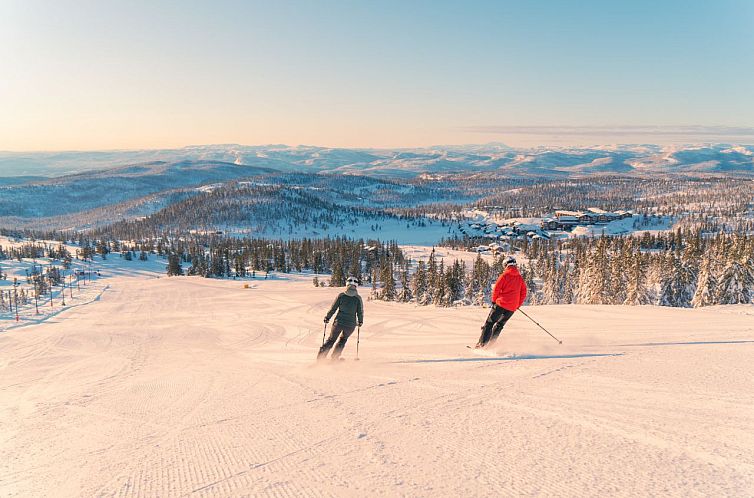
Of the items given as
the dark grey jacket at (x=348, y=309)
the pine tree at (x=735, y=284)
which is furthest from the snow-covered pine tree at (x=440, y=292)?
the dark grey jacket at (x=348, y=309)

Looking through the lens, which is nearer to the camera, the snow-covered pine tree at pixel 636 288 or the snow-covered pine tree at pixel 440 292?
the snow-covered pine tree at pixel 636 288

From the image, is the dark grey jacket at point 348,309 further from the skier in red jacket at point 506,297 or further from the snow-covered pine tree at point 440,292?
the snow-covered pine tree at point 440,292

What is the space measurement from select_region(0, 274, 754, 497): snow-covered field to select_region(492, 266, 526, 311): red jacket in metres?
1.27

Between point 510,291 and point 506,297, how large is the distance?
20 cm

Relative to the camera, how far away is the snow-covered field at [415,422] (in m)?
4.85

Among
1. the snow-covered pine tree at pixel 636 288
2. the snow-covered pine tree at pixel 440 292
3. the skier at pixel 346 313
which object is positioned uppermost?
the skier at pixel 346 313

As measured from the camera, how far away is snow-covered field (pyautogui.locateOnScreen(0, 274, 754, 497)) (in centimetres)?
485

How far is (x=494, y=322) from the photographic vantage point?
1177 cm

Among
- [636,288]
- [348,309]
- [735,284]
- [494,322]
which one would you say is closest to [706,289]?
[735,284]

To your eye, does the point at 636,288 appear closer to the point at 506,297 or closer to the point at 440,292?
the point at 440,292

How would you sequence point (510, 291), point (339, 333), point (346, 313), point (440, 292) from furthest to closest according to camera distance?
point (440, 292) < point (339, 333) < point (346, 313) < point (510, 291)

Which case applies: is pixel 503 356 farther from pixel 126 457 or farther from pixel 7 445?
pixel 7 445

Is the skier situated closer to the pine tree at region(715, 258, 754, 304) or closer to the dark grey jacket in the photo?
the dark grey jacket

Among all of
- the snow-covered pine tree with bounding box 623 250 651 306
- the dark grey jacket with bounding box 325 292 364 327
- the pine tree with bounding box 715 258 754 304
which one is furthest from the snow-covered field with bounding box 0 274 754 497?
the snow-covered pine tree with bounding box 623 250 651 306
